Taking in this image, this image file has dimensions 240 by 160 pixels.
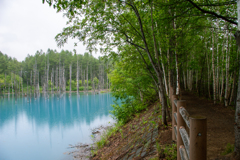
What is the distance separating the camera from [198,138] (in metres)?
1.68

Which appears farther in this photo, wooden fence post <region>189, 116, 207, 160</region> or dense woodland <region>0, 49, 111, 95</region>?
dense woodland <region>0, 49, 111, 95</region>

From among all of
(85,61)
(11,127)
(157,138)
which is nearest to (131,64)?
(157,138)

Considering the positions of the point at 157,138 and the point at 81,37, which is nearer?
the point at 157,138

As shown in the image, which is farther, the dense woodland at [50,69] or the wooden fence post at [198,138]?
the dense woodland at [50,69]

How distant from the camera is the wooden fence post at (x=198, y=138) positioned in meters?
1.63

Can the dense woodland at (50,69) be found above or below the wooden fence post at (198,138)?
above

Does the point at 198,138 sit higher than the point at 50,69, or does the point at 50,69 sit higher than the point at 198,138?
the point at 50,69

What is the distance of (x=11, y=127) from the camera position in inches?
647

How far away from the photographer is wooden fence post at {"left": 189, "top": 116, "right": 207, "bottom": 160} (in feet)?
5.36

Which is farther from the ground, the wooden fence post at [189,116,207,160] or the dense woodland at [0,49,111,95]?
the dense woodland at [0,49,111,95]

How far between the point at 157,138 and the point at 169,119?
5.00ft

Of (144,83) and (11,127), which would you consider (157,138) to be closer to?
(144,83)

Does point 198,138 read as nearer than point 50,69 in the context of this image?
Yes

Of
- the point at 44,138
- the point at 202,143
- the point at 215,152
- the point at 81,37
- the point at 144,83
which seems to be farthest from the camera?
the point at 44,138
